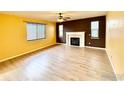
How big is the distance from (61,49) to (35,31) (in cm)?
216

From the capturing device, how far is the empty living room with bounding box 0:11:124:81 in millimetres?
Result: 3684

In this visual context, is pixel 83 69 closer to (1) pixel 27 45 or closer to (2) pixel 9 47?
(2) pixel 9 47

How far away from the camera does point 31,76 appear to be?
3740mm

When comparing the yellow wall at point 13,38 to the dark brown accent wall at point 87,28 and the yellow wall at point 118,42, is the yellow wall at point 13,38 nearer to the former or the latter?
the dark brown accent wall at point 87,28

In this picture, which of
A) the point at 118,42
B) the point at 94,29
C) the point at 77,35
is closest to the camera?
the point at 118,42

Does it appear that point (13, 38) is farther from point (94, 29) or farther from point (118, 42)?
point (94, 29)

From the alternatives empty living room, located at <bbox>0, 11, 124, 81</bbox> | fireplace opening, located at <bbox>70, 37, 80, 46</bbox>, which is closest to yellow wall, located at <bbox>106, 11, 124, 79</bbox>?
empty living room, located at <bbox>0, 11, 124, 81</bbox>

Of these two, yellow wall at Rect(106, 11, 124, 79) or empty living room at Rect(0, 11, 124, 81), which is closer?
yellow wall at Rect(106, 11, 124, 79)

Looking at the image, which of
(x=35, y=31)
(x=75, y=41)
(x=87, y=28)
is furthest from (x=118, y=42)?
(x=75, y=41)

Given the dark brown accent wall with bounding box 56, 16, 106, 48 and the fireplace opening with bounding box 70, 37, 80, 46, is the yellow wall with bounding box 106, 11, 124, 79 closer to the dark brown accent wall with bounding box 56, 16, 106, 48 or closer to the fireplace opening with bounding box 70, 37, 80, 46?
the dark brown accent wall with bounding box 56, 16, 106, 48

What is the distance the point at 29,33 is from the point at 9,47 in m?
2.01

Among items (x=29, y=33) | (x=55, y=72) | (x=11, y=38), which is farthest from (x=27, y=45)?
(x=55, y=72)

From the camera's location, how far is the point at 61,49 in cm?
858

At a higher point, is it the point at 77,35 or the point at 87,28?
the point at 87,28
